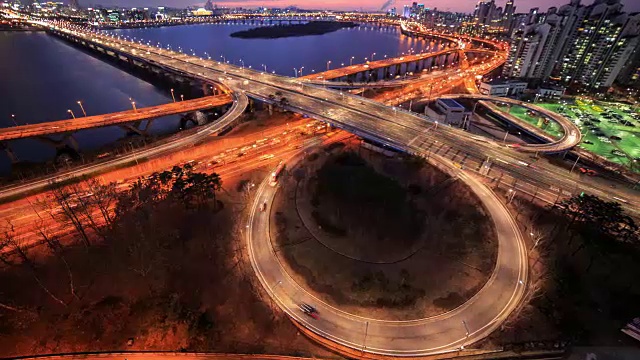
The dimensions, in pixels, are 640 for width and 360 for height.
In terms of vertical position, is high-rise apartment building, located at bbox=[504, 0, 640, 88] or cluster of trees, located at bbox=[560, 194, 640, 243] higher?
high-rise apartment building, located at bbox=[504, 0, 640, 88]

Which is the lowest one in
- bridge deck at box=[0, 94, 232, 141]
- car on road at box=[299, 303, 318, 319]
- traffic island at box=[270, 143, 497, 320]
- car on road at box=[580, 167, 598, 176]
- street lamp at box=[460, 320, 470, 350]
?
street lamp at box=[460, 320, 470, 350]

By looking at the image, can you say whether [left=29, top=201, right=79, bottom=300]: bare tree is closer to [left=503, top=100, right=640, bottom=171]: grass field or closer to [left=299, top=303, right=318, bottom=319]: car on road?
[left=299, top=303, right=318, bottom=319]: car on road

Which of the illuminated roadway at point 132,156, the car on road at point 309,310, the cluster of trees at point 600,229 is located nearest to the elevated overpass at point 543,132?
the cluster of trees at point 600,229

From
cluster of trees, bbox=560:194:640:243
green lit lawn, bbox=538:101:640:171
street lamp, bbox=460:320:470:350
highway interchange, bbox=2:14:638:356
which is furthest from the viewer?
green lit lawn, bbox=538:101:640:171

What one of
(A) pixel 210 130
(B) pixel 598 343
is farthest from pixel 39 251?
(B) pixel 598 343

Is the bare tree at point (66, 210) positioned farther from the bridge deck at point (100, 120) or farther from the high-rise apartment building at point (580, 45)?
the high-rise apartment building at point (580, 45)

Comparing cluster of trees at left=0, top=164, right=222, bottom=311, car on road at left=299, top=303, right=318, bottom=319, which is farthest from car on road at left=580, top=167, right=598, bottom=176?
cluster of trees at left=0, top=164, right=222, bottom=311

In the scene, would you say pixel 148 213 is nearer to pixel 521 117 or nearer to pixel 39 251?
pixel 39 251
